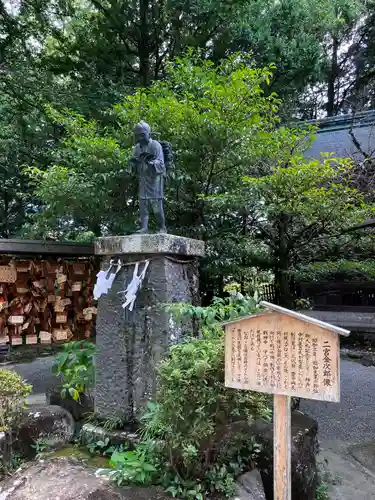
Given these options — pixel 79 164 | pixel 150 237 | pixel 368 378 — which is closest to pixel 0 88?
pixel 79 164

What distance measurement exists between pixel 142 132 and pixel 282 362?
94.9 inches

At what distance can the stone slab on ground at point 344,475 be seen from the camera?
10.7 feet

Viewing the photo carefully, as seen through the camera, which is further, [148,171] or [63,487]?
[148,171]

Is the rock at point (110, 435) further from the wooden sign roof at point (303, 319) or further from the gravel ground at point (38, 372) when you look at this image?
the gravel ground at point (38, 372)

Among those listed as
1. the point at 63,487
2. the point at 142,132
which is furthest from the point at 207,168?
the point at 63,487

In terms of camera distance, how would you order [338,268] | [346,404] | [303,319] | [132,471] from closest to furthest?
[303,319] < [132,471] < [346,404] < [338,268]

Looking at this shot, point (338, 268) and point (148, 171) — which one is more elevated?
point (148, 171)

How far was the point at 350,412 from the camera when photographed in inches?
209

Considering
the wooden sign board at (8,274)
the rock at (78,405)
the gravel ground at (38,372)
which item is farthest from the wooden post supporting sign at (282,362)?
the wooden sign board at (8,274)

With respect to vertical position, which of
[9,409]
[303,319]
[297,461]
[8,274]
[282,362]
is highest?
[8,274]

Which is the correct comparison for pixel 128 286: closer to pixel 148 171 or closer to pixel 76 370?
pixel 148 171

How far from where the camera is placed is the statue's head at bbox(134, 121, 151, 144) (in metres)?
3.49

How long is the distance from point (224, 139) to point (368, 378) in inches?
193

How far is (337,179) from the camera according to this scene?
7.45 m
